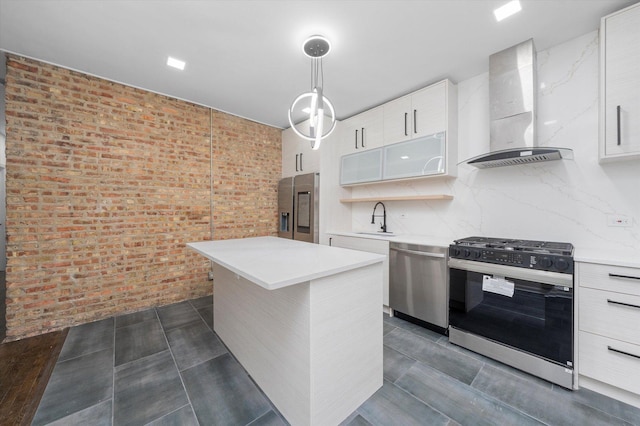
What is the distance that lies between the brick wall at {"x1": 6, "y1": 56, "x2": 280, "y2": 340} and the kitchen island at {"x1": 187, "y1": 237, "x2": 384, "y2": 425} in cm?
177

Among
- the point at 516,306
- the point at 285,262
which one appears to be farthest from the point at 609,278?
the point at 285,262

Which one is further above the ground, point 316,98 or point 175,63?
point 175,63

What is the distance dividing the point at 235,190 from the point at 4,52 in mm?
2484

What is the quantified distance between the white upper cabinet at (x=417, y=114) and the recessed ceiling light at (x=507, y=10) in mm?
820

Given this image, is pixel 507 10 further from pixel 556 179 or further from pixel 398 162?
pixel 398 162

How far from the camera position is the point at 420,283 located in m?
2.54

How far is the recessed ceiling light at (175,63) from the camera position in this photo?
2.41 meters

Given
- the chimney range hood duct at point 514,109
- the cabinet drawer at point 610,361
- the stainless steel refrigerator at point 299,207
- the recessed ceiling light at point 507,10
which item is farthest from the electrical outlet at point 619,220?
the stainless steel refrigerator at point 299,207

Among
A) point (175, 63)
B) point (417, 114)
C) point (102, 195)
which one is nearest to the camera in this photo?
point (175, 63)

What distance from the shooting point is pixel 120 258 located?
2.87 meters

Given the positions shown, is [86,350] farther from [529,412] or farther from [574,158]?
[574,158]

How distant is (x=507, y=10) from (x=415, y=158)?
1.41 m

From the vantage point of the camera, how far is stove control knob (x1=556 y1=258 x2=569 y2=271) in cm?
170

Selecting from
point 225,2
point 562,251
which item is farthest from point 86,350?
point 562,251
